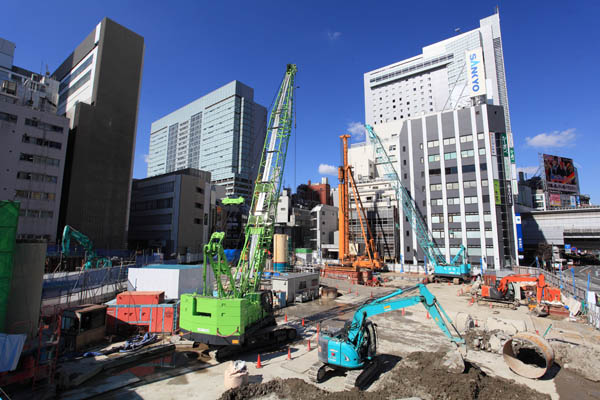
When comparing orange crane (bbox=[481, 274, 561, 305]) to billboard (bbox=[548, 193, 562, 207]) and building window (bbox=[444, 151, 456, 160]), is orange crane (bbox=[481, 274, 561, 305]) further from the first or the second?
billboard (bbox=[548, 193, 562, 207])

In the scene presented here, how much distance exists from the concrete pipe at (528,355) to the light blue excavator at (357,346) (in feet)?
10.4

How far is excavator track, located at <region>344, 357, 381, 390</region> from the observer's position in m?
12.2

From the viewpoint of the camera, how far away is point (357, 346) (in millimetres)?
13023

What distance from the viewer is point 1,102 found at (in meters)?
46.2

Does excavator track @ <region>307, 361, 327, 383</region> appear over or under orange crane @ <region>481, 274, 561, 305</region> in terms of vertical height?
under

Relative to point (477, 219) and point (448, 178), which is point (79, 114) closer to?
point (448, 178)

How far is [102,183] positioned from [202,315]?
52.8 meters

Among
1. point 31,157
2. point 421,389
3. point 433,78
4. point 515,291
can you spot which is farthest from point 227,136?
point 421,389

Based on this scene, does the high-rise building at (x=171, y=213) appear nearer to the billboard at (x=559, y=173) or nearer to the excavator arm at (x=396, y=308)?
the excavator arm at (x=396, y=308)

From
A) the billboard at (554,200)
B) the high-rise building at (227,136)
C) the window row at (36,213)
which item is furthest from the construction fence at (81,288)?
the billboard at (554,200)

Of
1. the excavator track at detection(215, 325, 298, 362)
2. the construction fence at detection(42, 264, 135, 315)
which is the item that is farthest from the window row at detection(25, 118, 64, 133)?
the excavator track at detection(215, 325, 298, 362)

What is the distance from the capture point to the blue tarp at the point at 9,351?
11.2 m

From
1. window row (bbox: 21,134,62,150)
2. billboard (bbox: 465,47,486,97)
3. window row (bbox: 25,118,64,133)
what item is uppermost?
billboard (bbox: 465,47,486,97)

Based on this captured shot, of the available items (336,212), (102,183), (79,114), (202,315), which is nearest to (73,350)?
(202,315)
